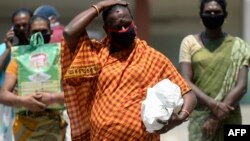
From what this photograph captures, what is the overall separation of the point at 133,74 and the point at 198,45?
1.59 metres

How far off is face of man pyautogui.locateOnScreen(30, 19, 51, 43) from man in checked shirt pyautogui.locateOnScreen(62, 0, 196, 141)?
3.58ft

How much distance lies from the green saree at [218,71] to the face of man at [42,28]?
3.78ft

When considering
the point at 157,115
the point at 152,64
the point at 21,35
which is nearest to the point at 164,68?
the point at 152,64

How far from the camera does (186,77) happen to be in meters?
5.77

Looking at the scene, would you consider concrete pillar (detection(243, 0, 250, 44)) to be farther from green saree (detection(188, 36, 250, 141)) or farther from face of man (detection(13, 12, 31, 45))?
face of man (detection(13, 12, 31, 45))

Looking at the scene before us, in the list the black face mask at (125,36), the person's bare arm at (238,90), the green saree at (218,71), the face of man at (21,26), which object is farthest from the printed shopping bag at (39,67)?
the person's bare arm at (238,90)

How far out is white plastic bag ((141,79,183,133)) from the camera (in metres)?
4.11

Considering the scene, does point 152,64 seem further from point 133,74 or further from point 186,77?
point 186,77

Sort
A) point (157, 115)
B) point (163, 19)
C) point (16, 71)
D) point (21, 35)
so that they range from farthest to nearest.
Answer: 1. point (163, 19)
2. point (21, 35)
3. point (16, 71)
4. point (157, 115)

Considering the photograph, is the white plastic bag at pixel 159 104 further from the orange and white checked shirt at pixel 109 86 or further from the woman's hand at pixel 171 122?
the orange and white checked shirt at pixel 109 86

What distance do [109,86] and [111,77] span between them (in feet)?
0.18

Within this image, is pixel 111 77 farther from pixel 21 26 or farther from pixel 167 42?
pixel 167 42

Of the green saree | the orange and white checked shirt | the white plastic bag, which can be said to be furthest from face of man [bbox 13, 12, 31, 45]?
the white plastic bag

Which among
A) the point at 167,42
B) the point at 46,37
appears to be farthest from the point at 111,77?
the point at 167,42
